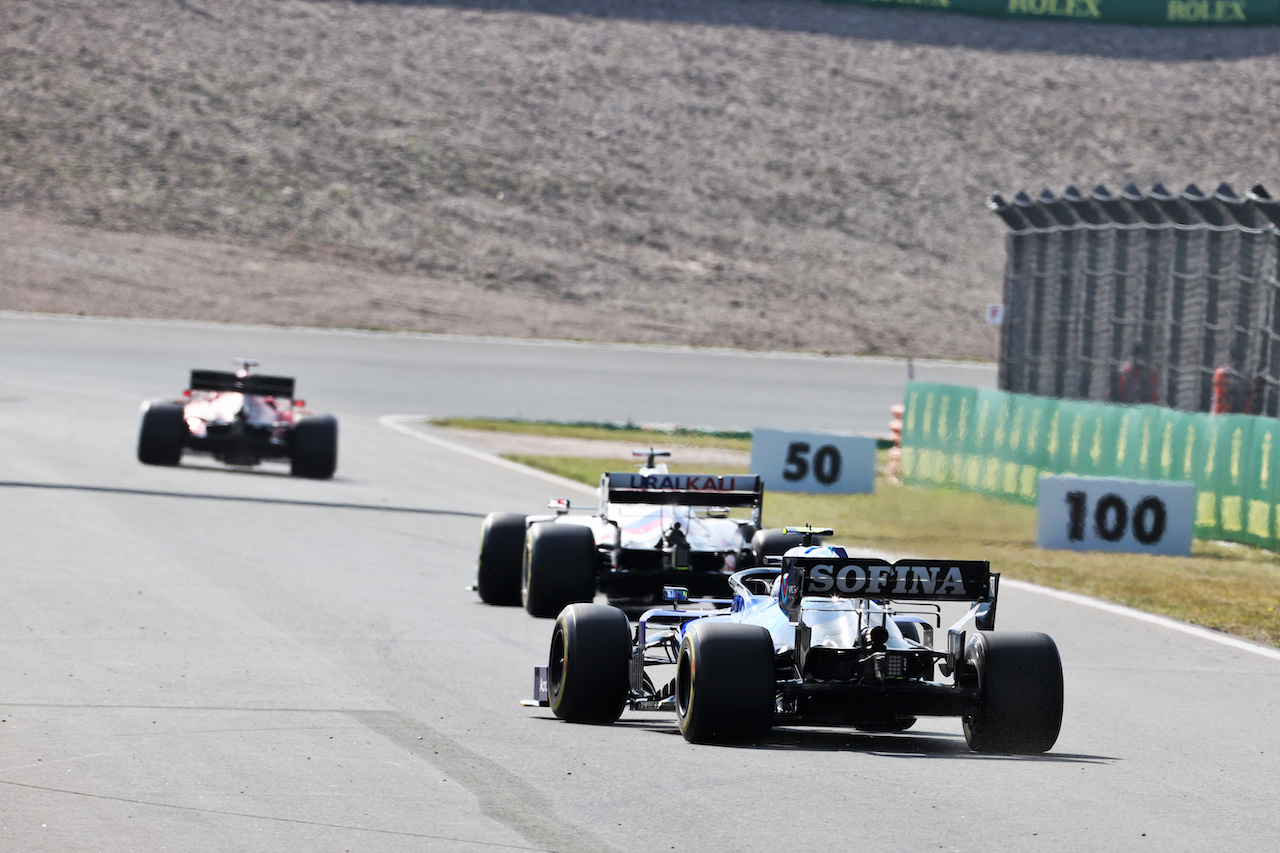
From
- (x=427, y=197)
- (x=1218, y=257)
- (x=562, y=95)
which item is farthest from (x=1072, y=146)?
(x=1218, y=257)

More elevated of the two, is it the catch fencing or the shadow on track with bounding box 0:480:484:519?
the catch fencing

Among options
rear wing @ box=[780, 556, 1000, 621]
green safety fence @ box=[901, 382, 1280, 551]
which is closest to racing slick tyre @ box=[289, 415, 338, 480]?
green safety fence @ box=[901, 382, 1280, 551]

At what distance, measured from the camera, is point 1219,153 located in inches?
2419

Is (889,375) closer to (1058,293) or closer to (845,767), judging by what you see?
(1058,293)

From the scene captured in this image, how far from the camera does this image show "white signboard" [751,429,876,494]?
2445cm

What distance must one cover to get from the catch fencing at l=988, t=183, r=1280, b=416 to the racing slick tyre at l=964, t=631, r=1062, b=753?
14.3 meters

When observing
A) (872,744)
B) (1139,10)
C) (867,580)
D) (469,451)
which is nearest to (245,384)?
(469,451)

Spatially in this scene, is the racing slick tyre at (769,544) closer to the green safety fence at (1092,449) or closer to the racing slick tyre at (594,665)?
the racing slick tyre at (594,665)

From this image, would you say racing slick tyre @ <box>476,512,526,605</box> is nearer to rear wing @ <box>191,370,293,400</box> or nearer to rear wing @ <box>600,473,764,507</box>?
rear wing @ <box>600,473,764,507</box>

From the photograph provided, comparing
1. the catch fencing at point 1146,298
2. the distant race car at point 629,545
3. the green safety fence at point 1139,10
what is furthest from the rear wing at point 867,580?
the green safety fence at point 1139,10

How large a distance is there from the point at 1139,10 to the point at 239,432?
50.0 metres

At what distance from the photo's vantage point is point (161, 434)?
22.6 meters

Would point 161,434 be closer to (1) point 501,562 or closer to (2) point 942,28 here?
A: (1) point 501,562

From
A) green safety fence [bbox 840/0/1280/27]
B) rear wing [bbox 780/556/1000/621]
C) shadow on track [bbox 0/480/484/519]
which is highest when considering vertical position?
green safety fence [bbox 840/0/1280/27]
